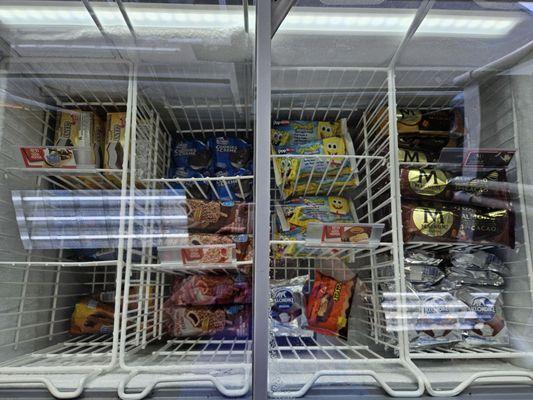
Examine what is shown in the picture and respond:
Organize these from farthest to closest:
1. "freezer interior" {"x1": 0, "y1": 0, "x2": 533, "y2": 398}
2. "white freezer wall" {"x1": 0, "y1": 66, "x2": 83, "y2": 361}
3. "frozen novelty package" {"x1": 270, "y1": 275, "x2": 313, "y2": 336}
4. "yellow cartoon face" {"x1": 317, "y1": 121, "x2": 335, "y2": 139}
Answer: "yellow cartoon face" {"x1": 317, "y1": 121, "x2": 335, "y2": 139}, "frozen novelty package" {"x1": 270, "y1": 275, "x2": 313, "y2": 336}, "white freezer wall" {"x1": 0, "y1": 66, "x2": 83, "y2": 361}, "freezer interior" {"x1": 0, "y1": 0, "x2": 533, "y2": 398}

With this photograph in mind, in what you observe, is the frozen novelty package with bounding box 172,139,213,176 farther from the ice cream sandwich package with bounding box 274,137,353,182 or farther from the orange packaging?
the orange packaging

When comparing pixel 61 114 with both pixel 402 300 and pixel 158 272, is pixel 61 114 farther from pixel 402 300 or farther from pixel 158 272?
pixel 402 300

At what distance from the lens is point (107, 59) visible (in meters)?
1.25

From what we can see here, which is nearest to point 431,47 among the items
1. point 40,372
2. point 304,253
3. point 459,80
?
point 459,80

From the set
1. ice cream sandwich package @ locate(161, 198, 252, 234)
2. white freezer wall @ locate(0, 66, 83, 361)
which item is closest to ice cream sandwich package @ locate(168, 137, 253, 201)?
ice cream sandwich package @ locate(161, 198, 252, 234)

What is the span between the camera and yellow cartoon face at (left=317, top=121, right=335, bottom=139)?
1521 mm

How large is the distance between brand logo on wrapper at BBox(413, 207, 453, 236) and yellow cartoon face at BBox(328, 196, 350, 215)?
286 millimetres

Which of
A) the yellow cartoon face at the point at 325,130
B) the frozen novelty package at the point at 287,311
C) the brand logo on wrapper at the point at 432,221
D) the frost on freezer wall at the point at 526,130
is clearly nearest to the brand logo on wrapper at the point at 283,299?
the frozen novelty package at the point at 287,311

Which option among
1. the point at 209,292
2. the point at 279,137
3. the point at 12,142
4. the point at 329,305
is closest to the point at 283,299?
the point at 329,305

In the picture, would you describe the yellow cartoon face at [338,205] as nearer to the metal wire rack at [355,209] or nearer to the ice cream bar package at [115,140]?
the metal wire rack at [355,209]

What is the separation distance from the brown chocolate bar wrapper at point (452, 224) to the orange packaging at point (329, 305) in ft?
0.97

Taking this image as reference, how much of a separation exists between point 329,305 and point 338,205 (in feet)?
1.30

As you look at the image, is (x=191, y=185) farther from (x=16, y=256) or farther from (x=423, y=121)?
(x=423, y=121)

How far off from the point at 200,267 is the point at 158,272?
28 centimetres
